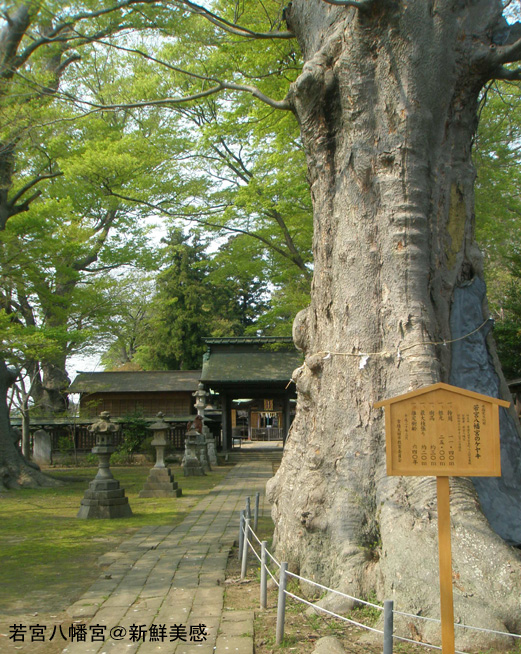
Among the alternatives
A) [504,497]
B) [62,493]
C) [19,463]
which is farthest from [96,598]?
[19,463]

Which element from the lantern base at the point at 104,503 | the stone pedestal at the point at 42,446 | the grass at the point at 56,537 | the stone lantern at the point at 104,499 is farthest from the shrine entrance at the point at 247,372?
the lantern base at the point at 104,503

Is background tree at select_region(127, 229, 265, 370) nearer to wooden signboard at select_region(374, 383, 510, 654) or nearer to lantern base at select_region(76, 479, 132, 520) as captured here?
lantern base at select_region(76, 479, 132, 520)

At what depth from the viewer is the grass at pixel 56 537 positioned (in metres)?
6.07

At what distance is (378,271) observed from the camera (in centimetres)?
607

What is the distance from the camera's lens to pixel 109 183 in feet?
56.7

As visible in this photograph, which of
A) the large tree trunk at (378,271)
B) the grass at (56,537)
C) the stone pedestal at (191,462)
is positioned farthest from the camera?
the stone pedestal at (191,462)

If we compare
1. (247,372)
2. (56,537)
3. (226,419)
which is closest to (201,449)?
(247,372)

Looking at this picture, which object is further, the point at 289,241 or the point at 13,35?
the point at 289,241

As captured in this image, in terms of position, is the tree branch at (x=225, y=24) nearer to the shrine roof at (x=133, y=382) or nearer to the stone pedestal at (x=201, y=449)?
the stone pedestal at (x=201, y=449)

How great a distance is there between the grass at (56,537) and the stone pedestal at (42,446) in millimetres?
7428

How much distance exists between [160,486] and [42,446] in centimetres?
1143

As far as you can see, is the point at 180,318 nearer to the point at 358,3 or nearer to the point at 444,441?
the point at 358,3

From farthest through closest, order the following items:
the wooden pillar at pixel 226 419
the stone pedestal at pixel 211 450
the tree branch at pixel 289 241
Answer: the wooden pillar at pixel 226 419, the stone pedestal at pixel 211 450, the tree branch at pixel 289 241

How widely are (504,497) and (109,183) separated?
14640 millimetres
